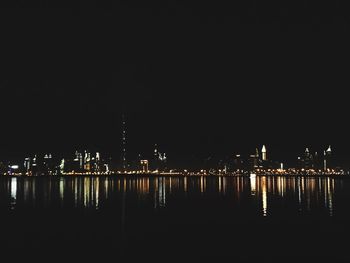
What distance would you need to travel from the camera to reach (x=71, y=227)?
28688 millimetres

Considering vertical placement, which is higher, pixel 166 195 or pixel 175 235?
pixel 175 235

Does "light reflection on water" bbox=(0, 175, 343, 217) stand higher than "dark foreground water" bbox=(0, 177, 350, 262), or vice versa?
"dark foreground water" bbox=(0, 177, 350, 262)

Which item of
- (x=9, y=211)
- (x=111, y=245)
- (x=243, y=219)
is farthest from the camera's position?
(x=9, y=211)

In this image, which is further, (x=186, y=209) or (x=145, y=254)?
(x=186, y=209)

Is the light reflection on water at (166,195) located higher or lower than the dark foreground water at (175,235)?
lower

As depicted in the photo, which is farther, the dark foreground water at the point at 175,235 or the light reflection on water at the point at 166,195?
the light reflection on water at the point at 166,195

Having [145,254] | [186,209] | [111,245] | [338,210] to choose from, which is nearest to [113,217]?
[186,209]

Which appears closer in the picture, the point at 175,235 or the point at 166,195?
the point at 175,235

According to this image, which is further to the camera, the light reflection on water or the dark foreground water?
the light reflection on water

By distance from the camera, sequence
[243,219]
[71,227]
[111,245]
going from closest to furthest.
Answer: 1. [111,245]
2. [71,227]
3. [243,219]

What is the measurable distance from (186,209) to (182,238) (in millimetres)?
15608

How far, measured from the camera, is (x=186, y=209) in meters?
40.2

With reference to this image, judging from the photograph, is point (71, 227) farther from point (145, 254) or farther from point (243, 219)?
point (243, 219)

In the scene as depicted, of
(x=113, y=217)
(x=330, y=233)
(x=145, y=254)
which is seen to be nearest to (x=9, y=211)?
(x=113, y=217)
